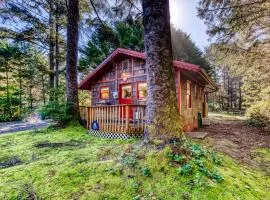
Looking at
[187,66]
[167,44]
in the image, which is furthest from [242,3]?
[167,44]

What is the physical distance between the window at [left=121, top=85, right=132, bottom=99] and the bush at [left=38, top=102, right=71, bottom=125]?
10.9 feet

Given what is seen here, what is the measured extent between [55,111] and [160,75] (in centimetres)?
696

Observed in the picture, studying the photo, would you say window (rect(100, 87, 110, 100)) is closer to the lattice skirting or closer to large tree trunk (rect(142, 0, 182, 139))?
the lattice skirting

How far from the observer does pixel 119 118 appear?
8086mm

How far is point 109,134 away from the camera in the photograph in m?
8.27

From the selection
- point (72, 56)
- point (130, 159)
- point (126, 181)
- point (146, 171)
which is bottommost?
point (126, 181)

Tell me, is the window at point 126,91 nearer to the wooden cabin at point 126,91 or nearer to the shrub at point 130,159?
the wooden cabin at point 126,91

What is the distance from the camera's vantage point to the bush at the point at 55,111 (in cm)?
961

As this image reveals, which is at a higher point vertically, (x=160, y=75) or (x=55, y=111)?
(x=160, y=75)

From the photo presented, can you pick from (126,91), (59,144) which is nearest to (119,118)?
(59,144)

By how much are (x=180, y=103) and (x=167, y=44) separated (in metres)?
5.61

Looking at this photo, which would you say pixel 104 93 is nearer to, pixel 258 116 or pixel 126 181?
pixel 126 181

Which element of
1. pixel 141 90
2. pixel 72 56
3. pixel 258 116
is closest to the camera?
pixel 72 56

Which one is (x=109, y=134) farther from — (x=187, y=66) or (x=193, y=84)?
(x=193, y=84)
